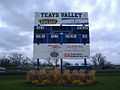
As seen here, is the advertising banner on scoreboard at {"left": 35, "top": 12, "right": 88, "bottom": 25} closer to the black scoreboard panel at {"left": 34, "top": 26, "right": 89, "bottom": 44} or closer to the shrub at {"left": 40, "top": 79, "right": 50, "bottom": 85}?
the black scoreboard panel at {"left": 34, "top": 26, "right": 89, "bottom": 44}

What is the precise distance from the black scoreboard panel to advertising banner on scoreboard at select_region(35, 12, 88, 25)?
75 centimetres

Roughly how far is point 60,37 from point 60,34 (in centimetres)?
36

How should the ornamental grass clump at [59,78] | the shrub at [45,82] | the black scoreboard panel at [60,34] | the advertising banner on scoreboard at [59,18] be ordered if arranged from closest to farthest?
the shrub at [45,82], the ornamental grass clump at [59,78], the black scoreboard panel at [60,34], the advertising banner on scoreboard at [59,18]

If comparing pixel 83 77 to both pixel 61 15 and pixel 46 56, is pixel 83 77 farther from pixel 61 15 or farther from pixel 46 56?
pixel 61 15

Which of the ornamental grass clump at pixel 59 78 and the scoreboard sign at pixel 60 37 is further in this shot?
the scoreboard sign at pixel 60 37

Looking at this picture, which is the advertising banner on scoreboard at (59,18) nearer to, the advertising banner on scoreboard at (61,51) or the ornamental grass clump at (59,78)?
the advertising banner on scoreboard at (61,51)

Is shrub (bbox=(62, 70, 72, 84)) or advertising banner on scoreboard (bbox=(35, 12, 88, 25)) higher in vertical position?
advertising banner on scoreboard (bbox=(35, 12, 88, 25))

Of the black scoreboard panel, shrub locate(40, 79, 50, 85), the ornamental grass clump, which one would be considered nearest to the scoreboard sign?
the black scoreboard panel

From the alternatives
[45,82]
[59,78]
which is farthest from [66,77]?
[45,82]

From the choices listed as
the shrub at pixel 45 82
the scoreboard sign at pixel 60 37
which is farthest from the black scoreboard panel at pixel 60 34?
the shrub at pixel 45 82

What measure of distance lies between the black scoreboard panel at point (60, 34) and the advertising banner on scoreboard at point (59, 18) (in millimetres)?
753

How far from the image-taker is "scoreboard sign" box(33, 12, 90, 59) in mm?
30347

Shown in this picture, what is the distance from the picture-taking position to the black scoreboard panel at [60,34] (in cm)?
3041

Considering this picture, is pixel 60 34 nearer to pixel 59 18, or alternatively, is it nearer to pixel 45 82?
pixel 59 18
